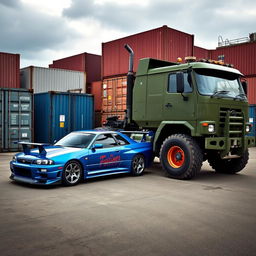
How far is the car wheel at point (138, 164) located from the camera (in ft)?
31.2

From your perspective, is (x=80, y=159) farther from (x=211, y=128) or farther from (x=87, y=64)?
(x=87, y=64)

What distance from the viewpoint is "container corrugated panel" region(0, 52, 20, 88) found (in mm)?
20672

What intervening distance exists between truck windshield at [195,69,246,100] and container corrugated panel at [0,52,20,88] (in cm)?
1506

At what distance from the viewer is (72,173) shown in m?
7.81

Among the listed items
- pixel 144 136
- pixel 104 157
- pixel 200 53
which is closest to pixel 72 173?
pixel 104 157

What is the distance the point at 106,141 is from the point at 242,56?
22.3m

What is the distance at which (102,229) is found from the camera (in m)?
4.63

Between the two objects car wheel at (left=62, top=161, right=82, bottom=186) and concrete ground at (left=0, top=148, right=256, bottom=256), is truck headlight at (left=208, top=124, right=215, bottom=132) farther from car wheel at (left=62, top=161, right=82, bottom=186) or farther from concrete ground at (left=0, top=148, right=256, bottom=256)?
car wheel at (left=62, top=161, right=82, bottom=186)

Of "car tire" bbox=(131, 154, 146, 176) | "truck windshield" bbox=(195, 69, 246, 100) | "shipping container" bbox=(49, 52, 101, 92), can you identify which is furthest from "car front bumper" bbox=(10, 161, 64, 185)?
"shipping container" bbox=(49, 52, 101, 92)

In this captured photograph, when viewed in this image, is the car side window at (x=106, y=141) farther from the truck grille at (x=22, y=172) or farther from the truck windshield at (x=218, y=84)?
the truck windshield at (x=218, y=84)

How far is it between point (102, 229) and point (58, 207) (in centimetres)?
145

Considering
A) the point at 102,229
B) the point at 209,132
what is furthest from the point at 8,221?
the point at 209,132

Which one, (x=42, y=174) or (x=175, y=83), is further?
(x=175, y=83)

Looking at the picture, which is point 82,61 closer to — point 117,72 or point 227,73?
point 117,72
